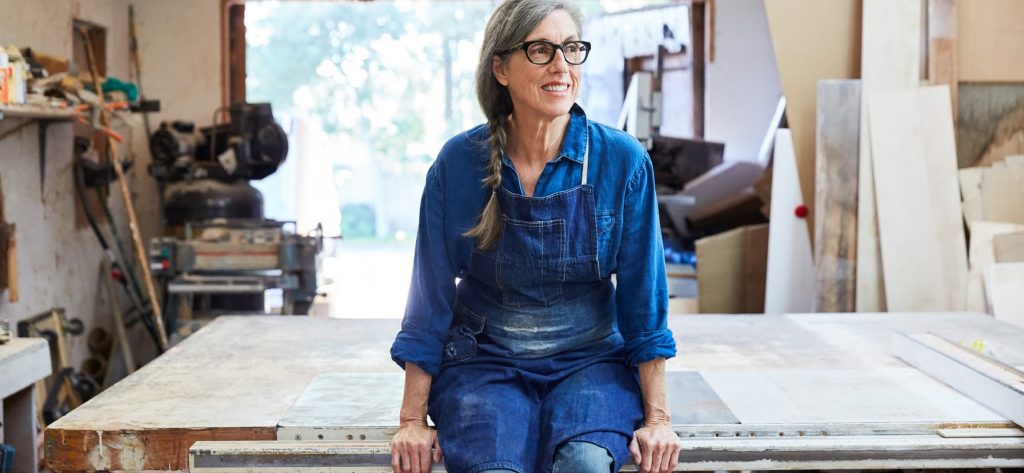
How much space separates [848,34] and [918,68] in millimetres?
404

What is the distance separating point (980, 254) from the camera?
3969 mm

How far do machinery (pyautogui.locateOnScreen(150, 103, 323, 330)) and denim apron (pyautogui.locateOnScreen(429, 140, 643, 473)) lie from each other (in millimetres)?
2895

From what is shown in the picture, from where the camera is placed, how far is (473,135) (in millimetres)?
2127

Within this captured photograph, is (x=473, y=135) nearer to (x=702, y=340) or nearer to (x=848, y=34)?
(x=702, y=340)

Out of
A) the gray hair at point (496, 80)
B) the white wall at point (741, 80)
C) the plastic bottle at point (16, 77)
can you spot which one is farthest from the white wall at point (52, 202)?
the white wall at point (741, 80)

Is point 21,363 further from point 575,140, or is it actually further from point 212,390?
point 575,140

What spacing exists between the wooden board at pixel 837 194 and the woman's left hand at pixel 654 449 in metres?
2.43

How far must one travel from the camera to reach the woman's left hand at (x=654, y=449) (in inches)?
80.0

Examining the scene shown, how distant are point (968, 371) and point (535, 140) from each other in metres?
1.29

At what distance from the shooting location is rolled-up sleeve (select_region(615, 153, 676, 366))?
6.79 feet

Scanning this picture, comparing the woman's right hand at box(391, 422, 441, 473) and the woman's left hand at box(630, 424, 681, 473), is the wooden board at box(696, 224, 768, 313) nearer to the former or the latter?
the woman's left hand at box(630, 424, 681, 473)

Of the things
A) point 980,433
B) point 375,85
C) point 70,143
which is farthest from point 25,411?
point 375,85

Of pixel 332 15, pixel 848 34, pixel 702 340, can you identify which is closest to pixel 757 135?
pixel 848 34

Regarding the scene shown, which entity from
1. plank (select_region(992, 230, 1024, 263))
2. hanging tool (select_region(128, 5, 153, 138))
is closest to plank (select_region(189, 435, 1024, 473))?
plank (select_region(992, 230, 1024, 263))
